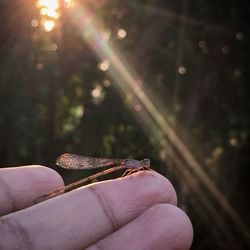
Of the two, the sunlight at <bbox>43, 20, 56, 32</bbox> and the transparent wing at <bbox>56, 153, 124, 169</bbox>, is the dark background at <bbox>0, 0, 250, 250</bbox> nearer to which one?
the sunlight at <bbox>43, 20, 56, 32</bbox>

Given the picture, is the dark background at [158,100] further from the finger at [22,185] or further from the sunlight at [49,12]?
the finger at [22,185]

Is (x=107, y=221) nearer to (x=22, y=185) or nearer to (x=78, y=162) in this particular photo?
(x=22, y=185)

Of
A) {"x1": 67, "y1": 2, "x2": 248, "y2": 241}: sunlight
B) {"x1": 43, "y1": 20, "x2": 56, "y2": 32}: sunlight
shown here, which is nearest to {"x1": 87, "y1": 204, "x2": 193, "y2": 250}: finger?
{"x1": 67, "y1": 2, "x2": 248, "y2": 241}: sunlight

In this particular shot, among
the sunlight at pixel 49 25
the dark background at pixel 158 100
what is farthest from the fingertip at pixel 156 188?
the sunlight at pixel 49 25

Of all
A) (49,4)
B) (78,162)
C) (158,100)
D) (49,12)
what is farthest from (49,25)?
(78,162)

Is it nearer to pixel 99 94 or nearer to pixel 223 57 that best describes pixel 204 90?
pixel 223 57

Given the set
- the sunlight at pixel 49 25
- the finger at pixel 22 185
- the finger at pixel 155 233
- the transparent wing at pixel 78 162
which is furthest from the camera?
the sunlight at pixel 49 25
